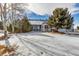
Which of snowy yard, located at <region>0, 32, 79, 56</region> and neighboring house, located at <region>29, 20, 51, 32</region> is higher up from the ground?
neighboring house, located at <region>29, 20, 51, 32</region>

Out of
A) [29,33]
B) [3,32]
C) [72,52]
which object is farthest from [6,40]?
[72,52]

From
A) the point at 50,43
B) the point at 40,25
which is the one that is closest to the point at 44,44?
the point at 50,43

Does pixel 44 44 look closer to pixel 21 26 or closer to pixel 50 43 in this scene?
pixel 50 43

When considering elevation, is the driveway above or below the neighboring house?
below

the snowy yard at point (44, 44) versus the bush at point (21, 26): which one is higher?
the bush at point (21, 26)

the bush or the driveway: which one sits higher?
the bush
